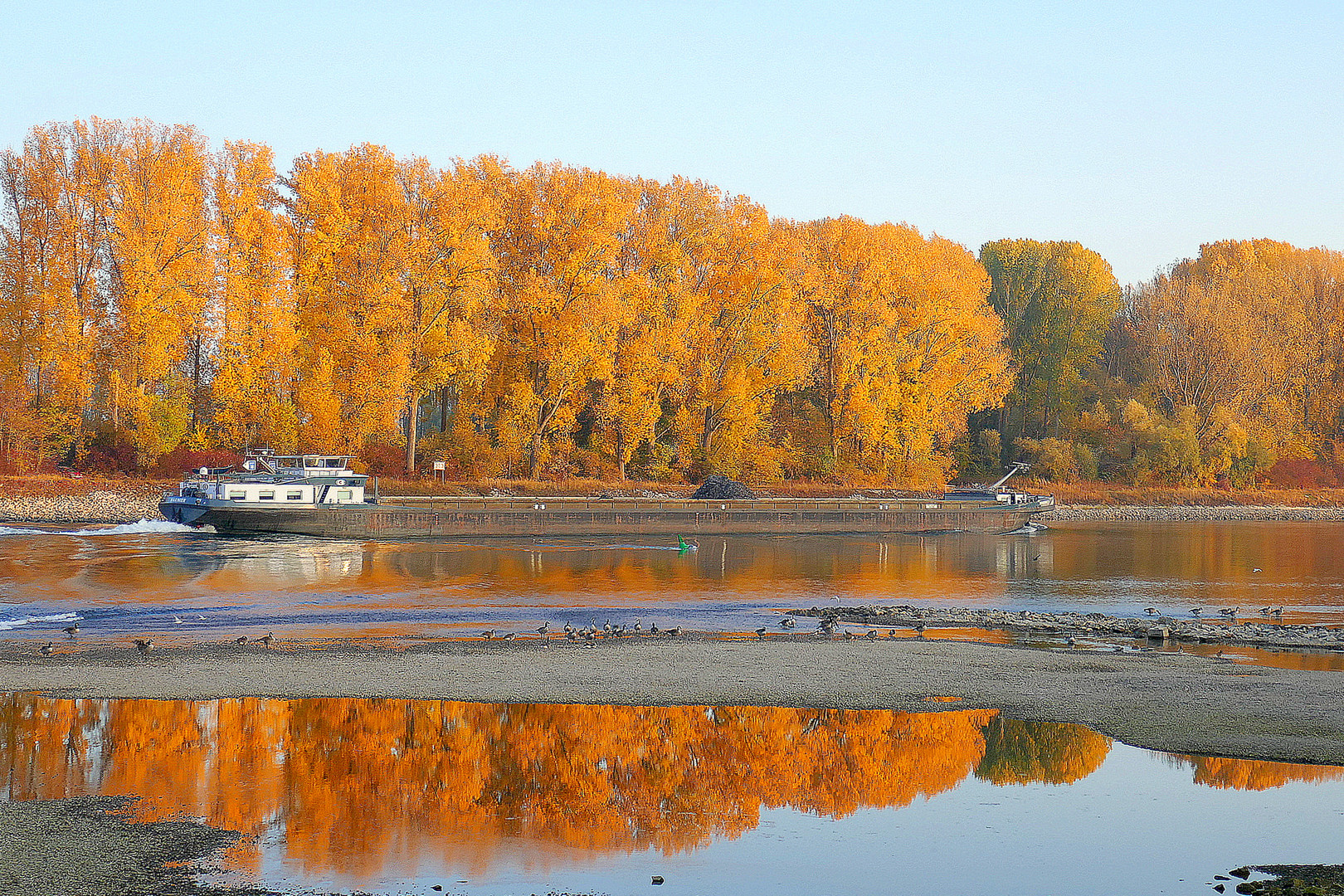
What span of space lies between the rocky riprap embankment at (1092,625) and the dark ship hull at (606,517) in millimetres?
27413

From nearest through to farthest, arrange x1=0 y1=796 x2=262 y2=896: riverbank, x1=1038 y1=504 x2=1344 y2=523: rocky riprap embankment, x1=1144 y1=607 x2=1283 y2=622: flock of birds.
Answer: x1=0 y1=796 x2=262 y2=896: riverbank
x1=1144 y1=607 x2=1283 y2=622: flock of birds
x1=1038 y1=504 x2=1344 y2=523: rocky riprap embankment

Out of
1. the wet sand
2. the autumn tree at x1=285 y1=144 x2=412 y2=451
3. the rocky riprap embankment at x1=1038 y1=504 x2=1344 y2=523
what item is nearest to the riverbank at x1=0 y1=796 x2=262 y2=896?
the wet sand

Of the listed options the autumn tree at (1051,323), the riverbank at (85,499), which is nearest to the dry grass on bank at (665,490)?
the riverbank at (85,499)

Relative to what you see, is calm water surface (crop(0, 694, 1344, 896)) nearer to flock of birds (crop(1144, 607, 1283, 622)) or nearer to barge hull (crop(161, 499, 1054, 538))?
flock of birds (crop(1144, 607, 1283, 622))

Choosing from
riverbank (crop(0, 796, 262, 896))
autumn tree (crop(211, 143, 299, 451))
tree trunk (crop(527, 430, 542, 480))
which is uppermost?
autumn tree (crop(211, 143, 299, 451))

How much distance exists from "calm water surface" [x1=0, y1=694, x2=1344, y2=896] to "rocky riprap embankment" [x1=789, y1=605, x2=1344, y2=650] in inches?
402

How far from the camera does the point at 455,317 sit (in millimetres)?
63094

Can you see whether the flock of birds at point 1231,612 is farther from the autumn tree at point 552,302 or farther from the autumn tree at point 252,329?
the autumn tree at point 252,329

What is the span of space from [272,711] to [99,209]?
175 ft

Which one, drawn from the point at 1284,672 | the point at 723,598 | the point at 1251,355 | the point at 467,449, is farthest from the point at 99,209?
the point at 1251,355

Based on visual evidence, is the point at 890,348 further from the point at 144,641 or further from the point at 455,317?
the point at 144,641

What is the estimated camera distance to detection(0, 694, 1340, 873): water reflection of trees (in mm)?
10961

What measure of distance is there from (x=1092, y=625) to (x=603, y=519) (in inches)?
1293

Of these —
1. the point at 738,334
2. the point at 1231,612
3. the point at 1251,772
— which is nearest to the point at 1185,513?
the point at 738,334
